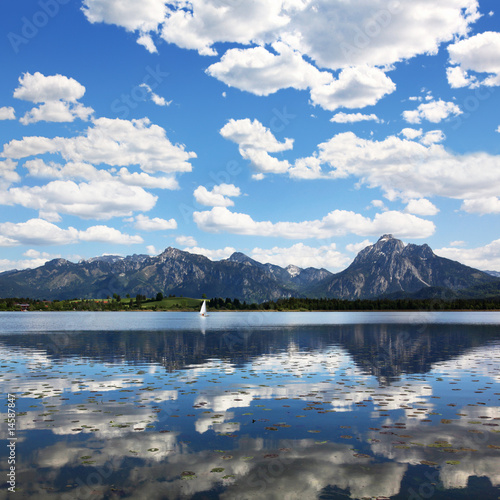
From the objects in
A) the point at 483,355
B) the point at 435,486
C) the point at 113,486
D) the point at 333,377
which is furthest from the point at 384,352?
the point at 113,486

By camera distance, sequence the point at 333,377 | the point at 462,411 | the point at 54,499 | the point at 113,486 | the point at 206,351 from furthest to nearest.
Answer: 1. the point at 206,351
2. the point at 333,377
3. the point at 462,411
4. the point at 113,486
5. the point at 54,499

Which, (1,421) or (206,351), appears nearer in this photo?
(1,421)

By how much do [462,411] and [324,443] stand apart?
47.8ft

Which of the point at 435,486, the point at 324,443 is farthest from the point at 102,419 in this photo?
the point at 435,486

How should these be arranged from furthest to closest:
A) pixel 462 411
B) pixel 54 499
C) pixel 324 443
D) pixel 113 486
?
pixel 462 411, pixel 324 443, pixel 113 486, pixel 54 499

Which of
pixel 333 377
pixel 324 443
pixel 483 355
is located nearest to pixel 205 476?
pixel 324 443

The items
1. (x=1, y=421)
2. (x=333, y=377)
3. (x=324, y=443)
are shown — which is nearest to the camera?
(x=324, y=443)

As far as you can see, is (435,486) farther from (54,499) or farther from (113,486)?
(54,499)

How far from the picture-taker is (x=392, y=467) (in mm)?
21984

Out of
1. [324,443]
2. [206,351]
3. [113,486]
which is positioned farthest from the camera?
[206,351]

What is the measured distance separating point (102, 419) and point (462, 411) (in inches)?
1055

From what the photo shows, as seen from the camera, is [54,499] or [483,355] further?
[483,355]

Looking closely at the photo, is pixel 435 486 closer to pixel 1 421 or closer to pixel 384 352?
pixel 1 421

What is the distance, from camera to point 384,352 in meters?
78.8
